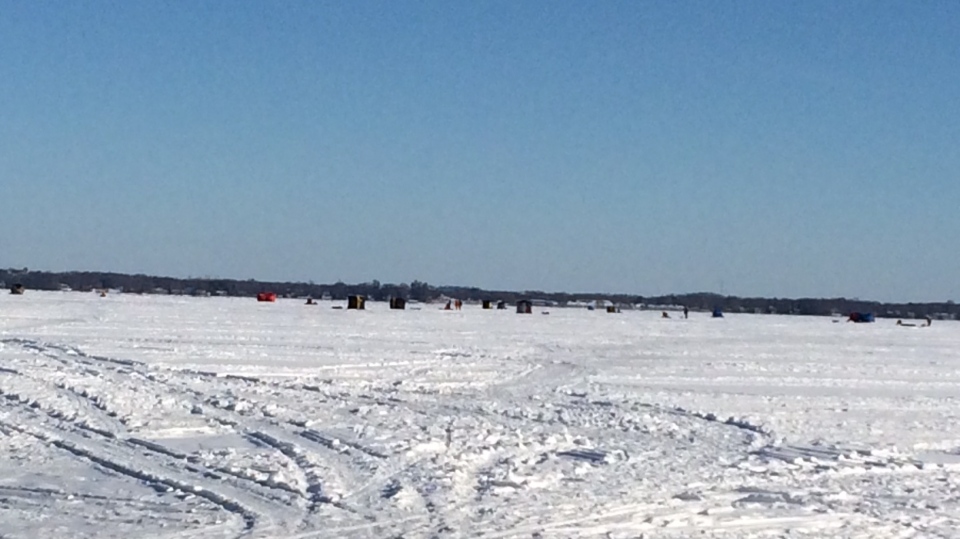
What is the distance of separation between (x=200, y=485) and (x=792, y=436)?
688cm

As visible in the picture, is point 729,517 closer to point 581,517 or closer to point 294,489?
point 581,517

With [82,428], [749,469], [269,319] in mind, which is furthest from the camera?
[269,319]

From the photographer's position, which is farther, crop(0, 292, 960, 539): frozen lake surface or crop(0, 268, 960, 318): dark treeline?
crop(0, 268, 960, 318): dark treeline

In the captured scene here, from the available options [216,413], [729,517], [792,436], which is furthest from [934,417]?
[216,413]

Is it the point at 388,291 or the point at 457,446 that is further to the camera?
the point at 388,291

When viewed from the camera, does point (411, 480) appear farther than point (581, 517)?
Yes

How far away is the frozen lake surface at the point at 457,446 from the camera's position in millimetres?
8016

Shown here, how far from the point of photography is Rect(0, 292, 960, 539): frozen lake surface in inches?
316

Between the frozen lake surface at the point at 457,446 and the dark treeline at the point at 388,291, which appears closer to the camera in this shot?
the frozen lake surface at the point at 457,446

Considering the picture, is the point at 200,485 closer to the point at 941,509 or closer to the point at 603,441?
the point at 603,441

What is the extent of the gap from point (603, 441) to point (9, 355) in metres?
13.0

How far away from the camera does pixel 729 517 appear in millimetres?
8250

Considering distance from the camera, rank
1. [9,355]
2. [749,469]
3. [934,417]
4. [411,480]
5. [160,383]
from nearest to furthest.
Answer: [411,480] < [749,469] < [934,417] < [160,383] < [9,355]

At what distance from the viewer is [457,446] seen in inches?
448
